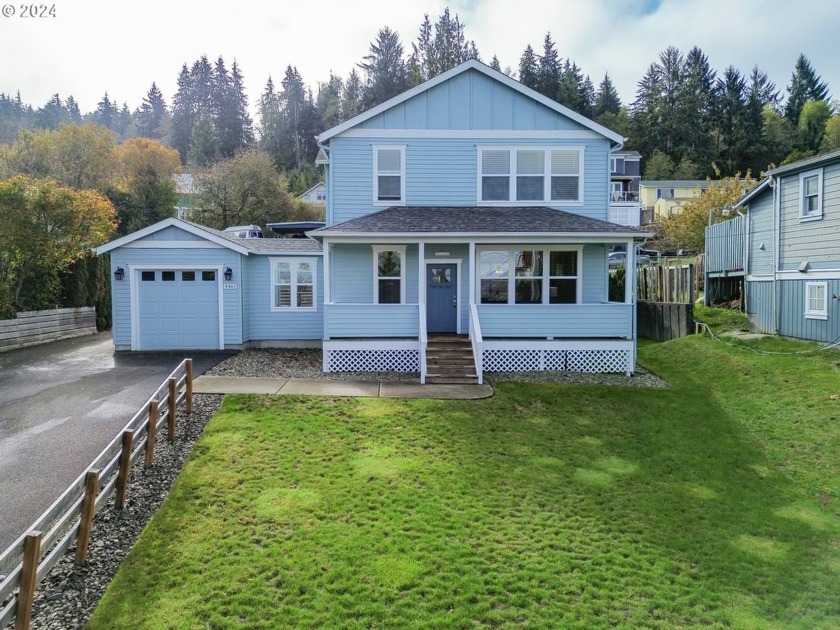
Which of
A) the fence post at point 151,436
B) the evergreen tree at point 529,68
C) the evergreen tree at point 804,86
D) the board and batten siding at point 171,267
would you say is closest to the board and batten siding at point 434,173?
the board and batten siding at point 171,267

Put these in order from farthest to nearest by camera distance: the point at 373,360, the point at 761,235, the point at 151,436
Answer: the point at 761,235 → the point at 373,360 → the point at 151,436

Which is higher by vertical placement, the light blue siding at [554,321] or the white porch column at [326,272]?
the white porch column at [326,272]

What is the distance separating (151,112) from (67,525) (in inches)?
3657

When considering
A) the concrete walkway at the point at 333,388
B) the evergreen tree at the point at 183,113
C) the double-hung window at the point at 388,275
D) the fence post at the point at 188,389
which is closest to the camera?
the fence post at the point at 188,389

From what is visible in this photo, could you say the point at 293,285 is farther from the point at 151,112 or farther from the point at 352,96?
the point at 151,112

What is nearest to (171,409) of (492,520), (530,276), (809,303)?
(492,520)

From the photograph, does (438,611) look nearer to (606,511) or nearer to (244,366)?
(606,511)

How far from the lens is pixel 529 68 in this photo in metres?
57.5

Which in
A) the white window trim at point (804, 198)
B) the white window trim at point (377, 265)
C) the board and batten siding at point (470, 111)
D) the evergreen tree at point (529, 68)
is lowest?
the white window trim at point (377, 265)

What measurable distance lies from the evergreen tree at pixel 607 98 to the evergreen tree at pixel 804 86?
21771mm

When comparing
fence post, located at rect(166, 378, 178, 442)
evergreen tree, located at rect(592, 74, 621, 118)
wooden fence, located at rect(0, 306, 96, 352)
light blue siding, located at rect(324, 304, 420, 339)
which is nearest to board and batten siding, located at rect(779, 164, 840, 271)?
light blue siding, located at rect(324, 304, 420, 339)

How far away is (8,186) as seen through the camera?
16578 mm

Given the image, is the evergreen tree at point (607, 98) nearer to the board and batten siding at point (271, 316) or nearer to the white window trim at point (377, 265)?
the white window trim at point (377, 265)

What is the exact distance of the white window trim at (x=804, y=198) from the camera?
45.1 feet
